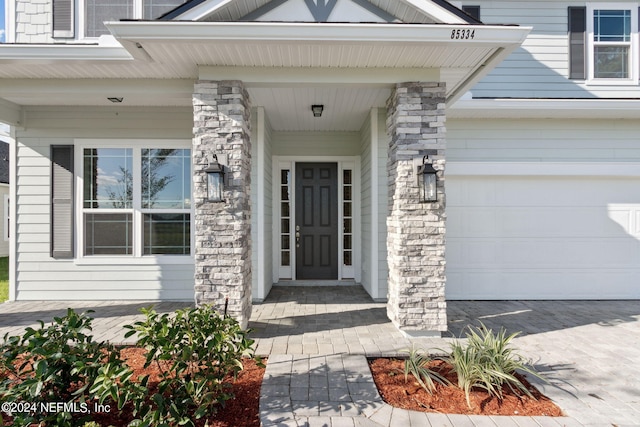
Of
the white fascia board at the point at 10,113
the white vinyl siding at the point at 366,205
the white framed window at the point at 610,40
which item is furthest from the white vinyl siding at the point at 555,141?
the white fascia board at the point at 10,113

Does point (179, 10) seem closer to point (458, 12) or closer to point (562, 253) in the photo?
point (458, 12)

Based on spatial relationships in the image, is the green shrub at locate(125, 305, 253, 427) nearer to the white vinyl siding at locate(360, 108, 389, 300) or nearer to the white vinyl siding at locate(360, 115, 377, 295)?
the white vinyl siding at locate(360, 108, 389, 300)

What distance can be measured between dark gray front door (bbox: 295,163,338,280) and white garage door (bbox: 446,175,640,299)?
6.76 ft

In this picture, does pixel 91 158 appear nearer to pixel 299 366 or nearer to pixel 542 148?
pixel 299 366

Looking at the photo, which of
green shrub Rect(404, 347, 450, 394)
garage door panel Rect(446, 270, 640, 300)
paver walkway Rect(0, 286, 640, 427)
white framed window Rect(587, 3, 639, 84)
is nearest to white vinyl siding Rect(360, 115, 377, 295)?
paver walkway Rect(0, 286, 640, 427)

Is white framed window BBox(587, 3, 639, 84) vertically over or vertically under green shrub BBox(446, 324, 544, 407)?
over

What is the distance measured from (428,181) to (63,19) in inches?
195

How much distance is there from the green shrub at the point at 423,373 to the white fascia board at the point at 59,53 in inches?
156

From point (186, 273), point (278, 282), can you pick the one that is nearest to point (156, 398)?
point (186, 273)

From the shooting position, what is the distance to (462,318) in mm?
4566

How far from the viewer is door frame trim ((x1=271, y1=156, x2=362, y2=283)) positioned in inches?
256

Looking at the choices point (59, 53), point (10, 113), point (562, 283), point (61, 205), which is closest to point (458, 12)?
point (59, 53)

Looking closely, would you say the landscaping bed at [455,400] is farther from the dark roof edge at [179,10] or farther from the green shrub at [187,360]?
the dark roof edge at [179,10]

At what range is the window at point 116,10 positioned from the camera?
4633 millimetres
